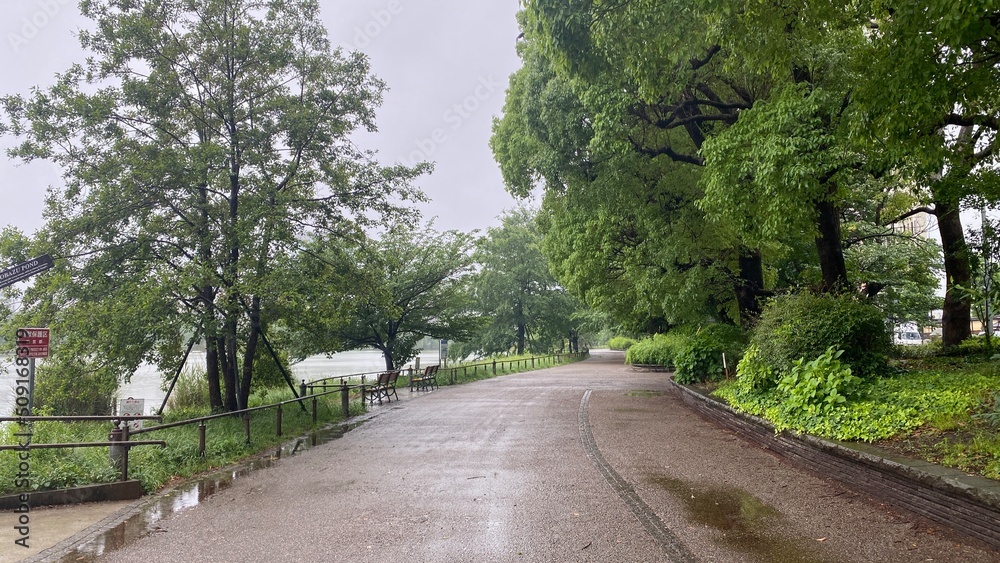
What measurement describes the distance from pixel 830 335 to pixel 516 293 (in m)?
38.1

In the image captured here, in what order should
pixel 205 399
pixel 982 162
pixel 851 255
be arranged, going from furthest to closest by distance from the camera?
pixel 851 255 → pixel 205 399 → pixel 982 162

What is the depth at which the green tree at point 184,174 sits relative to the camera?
36.4 feet

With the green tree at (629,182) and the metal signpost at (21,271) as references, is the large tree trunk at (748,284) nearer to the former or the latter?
the green tree at (629,182)

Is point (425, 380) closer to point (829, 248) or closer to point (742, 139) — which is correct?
point (829, 248)

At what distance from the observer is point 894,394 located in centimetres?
699

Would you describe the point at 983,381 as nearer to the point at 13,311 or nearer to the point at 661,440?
the point at 661,440

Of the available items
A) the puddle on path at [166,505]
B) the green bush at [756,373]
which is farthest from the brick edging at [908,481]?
the puddle on path at [166,505]

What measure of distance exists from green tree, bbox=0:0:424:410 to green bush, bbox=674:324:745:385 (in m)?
9.44

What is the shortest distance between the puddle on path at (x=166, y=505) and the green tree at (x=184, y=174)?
3564mm

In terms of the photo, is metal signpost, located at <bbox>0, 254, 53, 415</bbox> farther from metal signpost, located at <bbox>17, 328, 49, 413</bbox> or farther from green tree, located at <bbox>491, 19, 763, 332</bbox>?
green tree, located at <bbox>491, 19, 763, 332</bbox>

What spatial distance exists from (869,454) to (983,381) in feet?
8.49

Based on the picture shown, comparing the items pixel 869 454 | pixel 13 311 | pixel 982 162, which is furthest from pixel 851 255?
pixel 13 311

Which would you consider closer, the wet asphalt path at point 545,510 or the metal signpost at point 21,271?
the wet asphalt path at point 545,510

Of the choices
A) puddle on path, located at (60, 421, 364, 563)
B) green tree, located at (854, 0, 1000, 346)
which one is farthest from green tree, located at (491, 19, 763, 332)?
puddle on path, located at (60, 421, 364, 563)
